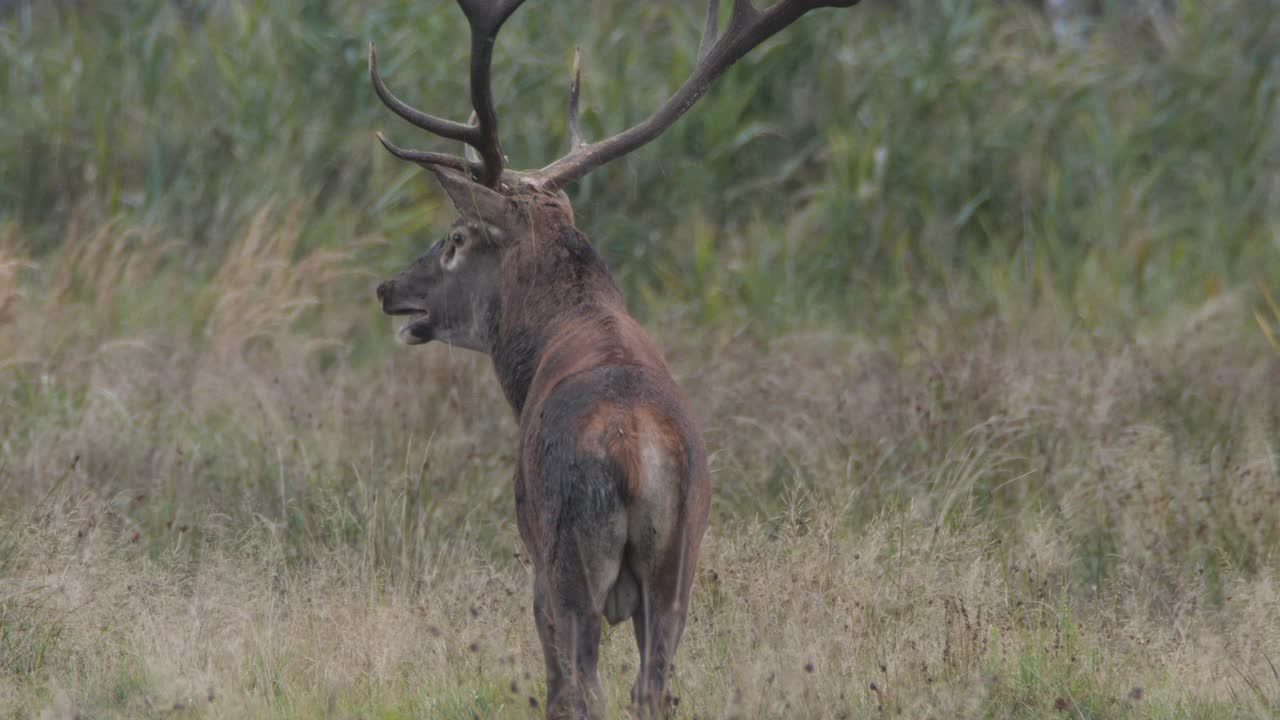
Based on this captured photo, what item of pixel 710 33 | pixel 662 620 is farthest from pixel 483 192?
pixel 662 620

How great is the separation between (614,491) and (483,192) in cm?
170

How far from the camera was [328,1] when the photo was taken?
11.6m

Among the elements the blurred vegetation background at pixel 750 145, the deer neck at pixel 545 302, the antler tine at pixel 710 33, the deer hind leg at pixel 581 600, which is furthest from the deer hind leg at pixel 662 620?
the blurred vegetation background at pixel 750 145

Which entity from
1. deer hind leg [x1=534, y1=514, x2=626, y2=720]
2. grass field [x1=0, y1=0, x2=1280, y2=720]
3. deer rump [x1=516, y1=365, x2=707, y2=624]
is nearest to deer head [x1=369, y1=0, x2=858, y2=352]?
grass field [x1=0, y1=0, x2=1280, y2=720]

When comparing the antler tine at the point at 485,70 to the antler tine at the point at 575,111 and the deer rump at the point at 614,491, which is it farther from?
the deer rump at the point at 614,491

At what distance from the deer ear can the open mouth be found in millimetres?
564

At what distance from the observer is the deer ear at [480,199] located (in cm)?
559

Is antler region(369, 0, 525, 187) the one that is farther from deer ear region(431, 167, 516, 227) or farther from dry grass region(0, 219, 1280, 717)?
dry grass region(0, 219, 1280, 717)

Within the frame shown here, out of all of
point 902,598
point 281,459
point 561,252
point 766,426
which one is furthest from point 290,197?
point 902,598

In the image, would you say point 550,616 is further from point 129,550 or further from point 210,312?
point 210,312

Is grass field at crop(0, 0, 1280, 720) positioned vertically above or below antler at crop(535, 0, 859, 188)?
below

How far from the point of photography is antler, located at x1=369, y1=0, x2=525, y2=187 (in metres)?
5.65

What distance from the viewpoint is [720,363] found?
809 centimetres

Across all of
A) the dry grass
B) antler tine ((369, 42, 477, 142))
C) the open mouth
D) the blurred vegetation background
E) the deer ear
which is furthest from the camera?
the blurred vegetation background
